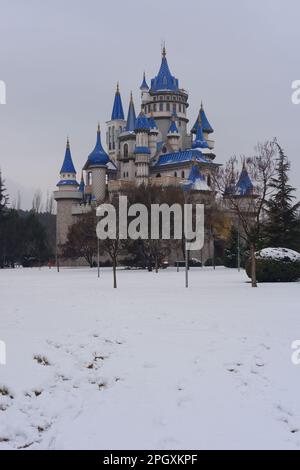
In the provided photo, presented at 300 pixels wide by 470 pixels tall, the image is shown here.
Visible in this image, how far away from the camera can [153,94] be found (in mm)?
90750

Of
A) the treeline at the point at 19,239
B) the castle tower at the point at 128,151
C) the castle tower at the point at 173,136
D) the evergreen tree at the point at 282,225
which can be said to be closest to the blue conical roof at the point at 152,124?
the castle tower at the point at 173,136

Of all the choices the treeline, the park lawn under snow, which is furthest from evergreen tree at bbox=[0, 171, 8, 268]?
the park lawn under snow

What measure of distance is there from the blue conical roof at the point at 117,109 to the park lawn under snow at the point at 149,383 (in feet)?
279

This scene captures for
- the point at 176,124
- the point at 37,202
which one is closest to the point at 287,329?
the point at 176,124

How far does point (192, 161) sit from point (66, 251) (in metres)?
24.1

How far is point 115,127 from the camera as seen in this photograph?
9519cm

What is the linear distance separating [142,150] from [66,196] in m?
12.8

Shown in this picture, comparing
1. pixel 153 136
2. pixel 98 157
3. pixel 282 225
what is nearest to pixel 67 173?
pixel 98 157

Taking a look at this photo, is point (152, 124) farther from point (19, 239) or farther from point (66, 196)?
point (19, 239)

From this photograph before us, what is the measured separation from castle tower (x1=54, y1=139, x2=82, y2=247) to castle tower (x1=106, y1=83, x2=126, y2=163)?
392 inches

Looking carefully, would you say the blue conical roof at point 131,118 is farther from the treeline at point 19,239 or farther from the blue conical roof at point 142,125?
the treeline at point 19,239

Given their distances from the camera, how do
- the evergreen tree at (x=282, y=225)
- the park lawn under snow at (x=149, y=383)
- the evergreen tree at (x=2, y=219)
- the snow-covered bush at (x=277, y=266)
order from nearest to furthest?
the park lawn under snow at (x=149, y=383) < the snow-covered bush at (x=277, y=266) < the evergreen tree at (x=282, y=225) < the evergreen tree at (x=2, y=219)

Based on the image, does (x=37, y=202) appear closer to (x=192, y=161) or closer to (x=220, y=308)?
(x=192, y=161)

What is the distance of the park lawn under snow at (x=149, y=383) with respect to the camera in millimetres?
7359
